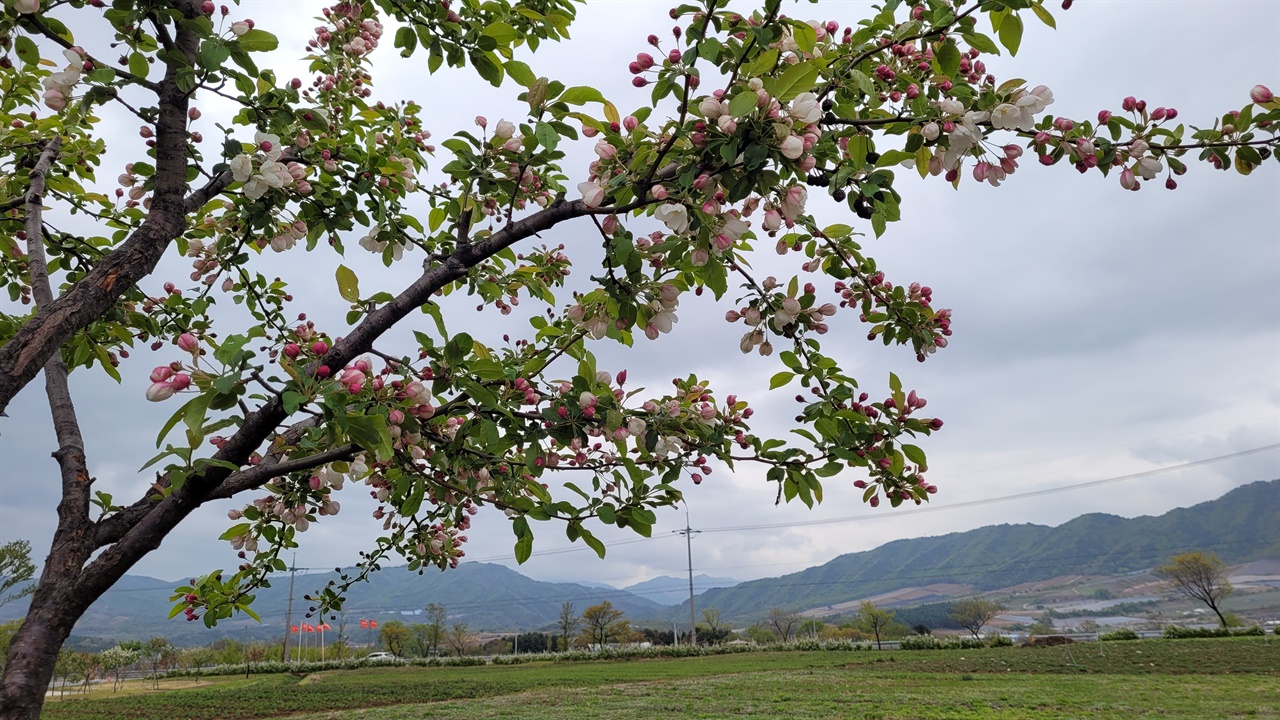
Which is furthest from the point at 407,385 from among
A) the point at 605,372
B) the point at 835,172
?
the point at 835,172

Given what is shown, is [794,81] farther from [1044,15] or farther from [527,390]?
[527,390]

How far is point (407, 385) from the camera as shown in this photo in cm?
171

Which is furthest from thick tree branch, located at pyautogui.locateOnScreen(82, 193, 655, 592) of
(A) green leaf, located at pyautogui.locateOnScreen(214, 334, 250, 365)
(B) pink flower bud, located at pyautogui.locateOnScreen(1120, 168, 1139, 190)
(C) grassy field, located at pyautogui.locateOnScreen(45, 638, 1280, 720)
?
(C) grassy field, located at pyautogui.locateOnScreen(45, 638, 1280, 720)

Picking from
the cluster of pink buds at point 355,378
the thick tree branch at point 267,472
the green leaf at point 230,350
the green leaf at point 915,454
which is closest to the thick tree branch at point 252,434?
the thick tree branch at point 267,472

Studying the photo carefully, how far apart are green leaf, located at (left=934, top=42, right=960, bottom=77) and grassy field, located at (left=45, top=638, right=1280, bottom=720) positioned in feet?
43.8

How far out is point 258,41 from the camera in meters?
1.83

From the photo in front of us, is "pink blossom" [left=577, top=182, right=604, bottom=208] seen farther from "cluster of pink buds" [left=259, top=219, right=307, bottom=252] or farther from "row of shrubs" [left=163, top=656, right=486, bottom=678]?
"row of shrubs" [left=163, top=656, right=486, bottom=678]

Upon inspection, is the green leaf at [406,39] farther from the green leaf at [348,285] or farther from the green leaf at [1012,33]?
the green leaf at [1012,33]

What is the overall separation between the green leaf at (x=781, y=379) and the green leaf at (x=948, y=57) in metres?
0.88

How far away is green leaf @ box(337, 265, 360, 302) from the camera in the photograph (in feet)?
6.43

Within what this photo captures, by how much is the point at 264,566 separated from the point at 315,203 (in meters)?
1.30

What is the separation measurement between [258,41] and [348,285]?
678 mm

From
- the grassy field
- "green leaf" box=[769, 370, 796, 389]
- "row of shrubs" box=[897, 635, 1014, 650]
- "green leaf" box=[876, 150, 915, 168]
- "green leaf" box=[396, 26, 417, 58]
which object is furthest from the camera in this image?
"row of shrubs" box=[897, 635, 1014, 650]

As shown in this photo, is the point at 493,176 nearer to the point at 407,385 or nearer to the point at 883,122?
the point at 407,385
